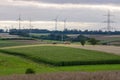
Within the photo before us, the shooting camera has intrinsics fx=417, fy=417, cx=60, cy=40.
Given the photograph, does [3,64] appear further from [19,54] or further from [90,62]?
[19,54]

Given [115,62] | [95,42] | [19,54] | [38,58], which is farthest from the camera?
[95,42]

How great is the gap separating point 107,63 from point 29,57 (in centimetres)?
1711

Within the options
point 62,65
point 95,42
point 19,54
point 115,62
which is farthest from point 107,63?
point 95,42

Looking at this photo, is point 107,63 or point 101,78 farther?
point 107,63

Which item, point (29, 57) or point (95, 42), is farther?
point (95, 42)

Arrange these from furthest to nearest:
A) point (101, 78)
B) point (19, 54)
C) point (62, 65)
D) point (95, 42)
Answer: point (95, 42), point (19, 54), point (62, 65), point (101, 78)

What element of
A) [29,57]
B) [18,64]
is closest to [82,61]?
[18,64]

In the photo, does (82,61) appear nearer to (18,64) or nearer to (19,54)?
(18,64)

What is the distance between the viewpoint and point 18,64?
63.0m

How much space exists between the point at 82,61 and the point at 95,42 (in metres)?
66.4

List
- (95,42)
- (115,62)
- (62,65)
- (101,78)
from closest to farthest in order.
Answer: (101,78)
(62,65)
(115,62)
(95,42)

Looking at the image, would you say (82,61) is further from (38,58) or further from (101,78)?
(101,78)

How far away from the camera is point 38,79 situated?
2312 cm

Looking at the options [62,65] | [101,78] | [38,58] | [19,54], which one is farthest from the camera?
[19,54]
